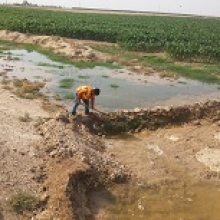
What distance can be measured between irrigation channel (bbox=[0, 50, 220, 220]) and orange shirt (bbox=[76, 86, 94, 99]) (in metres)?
1.89

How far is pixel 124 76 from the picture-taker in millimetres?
23875

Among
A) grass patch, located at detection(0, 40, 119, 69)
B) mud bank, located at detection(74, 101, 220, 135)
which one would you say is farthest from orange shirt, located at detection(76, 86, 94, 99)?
grass patch, located at detection(0, 40, 119, 69)

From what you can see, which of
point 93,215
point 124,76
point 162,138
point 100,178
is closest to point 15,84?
point 124,76

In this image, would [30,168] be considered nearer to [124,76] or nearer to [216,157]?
[216,157]

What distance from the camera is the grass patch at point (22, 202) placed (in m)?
8.90

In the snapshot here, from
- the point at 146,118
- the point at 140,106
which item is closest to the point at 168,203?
the point at 146,118

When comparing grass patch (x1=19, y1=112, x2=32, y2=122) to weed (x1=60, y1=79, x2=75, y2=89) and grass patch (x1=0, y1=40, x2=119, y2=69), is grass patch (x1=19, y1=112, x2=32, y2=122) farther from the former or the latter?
grass patch (x1=0, y1=40, x2=119, y2=69)

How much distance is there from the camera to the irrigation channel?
10242 mm

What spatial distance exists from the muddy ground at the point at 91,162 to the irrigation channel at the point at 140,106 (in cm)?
4

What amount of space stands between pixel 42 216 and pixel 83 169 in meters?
2.15

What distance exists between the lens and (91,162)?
11.4 m

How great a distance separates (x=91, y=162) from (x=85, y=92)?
142 inches

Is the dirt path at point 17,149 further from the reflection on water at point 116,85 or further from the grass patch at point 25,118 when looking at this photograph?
the reflection on water at point 116,85

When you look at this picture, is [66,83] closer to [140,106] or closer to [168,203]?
[140,106]
